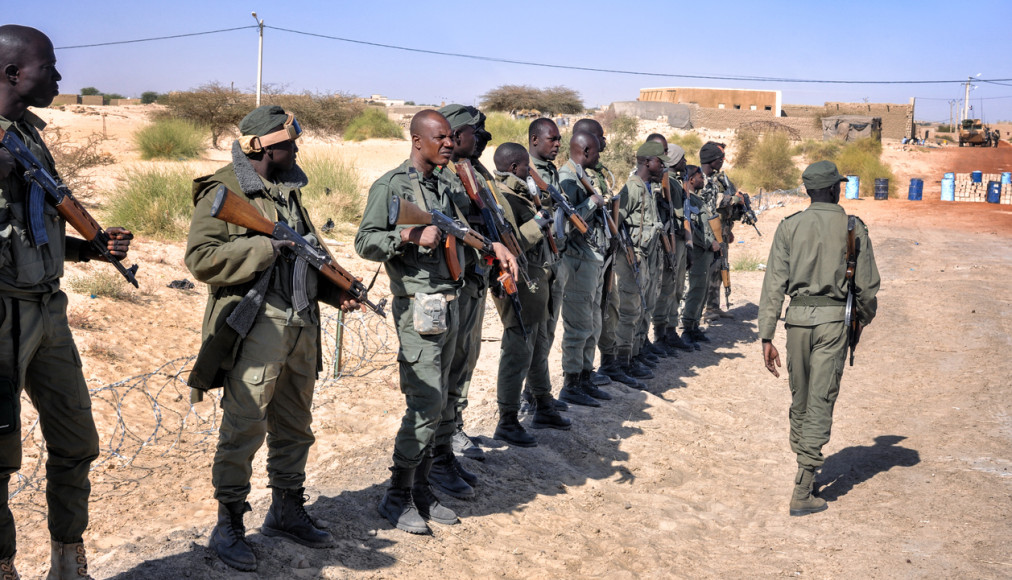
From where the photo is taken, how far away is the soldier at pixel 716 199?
379 inches

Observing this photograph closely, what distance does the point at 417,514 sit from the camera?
4117 millimetres

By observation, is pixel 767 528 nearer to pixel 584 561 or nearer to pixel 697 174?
pixel 584 561

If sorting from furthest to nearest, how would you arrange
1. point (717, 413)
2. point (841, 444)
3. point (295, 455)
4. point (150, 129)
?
point (150, 129), point (717, 413), point (841, 444), point (295, 455)

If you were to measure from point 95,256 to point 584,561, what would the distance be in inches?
109

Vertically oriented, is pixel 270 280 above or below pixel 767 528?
above

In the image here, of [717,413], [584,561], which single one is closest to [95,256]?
[584,561]

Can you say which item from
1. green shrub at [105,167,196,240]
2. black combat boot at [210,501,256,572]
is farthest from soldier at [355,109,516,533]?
green shrub at [105,167,196,240]

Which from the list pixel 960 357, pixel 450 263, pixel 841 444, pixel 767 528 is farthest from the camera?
pixel 960 357

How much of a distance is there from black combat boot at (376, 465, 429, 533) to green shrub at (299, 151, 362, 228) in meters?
9.45

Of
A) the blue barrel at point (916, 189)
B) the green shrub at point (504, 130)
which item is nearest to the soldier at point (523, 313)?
the green shrub at point (504, 130)

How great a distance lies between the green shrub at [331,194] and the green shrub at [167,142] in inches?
220

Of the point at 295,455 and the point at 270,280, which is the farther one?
the point at 295,455

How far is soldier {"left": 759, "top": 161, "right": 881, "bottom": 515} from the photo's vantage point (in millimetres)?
4988

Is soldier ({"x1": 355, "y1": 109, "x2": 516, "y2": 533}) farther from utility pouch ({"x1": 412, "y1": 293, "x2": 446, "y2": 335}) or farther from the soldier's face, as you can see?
the soldier's face
